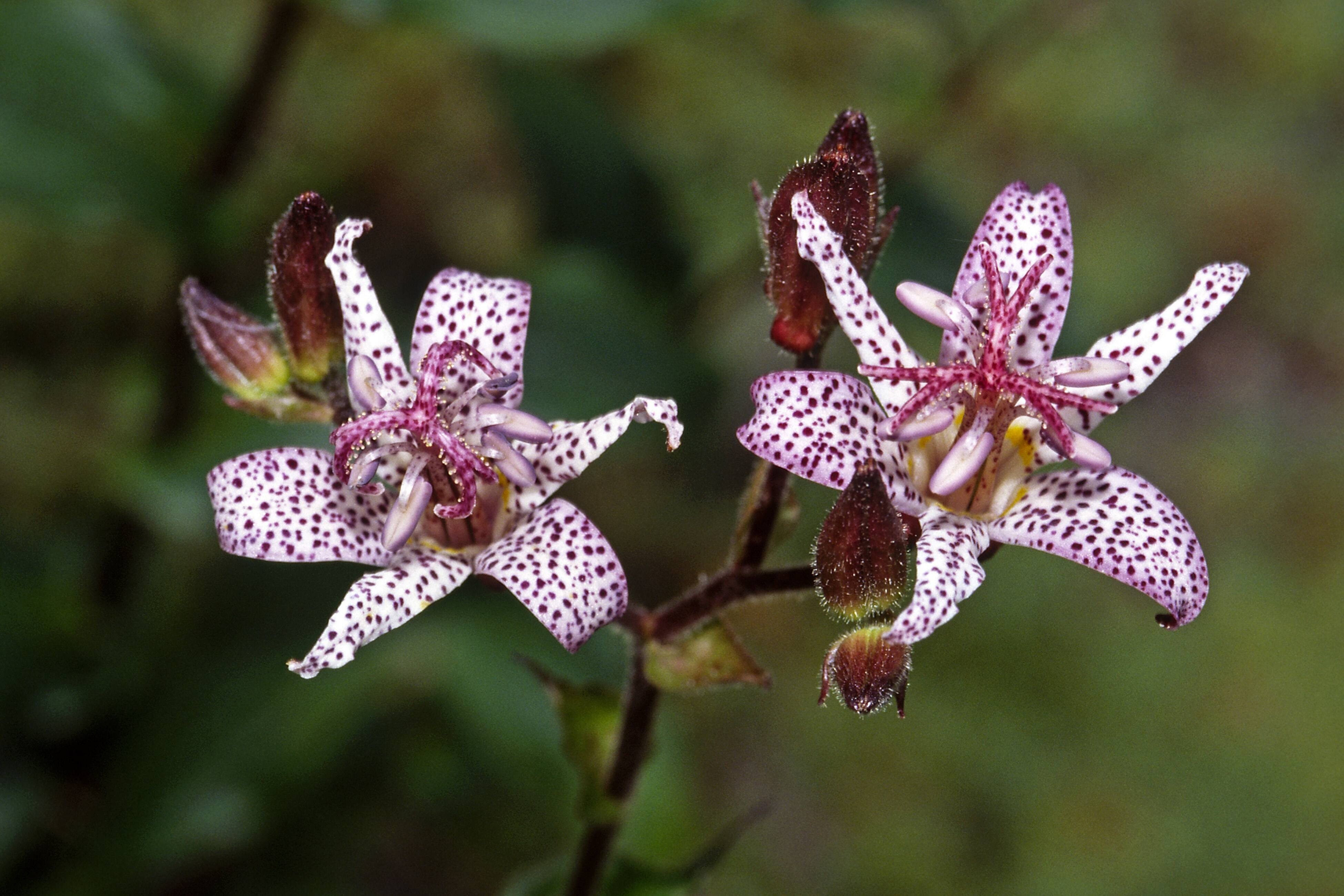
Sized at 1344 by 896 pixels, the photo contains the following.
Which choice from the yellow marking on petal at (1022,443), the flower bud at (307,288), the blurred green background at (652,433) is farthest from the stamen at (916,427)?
the blurred green background at (652,433)

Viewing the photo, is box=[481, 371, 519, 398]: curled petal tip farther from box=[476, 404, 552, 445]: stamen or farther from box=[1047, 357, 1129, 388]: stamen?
box=[1047, 357, 1129, 388]: stamen

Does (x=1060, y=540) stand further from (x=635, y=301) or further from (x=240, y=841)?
(x=240, y=841)

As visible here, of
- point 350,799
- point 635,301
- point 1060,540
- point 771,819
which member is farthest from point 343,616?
point 771,819

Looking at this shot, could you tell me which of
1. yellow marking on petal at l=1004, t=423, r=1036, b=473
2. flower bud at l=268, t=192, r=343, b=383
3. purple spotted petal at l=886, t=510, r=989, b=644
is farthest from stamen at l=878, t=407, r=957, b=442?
flower bud at l=268, t=192, r=343, b=383

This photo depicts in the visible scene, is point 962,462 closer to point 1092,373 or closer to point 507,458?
point 1092,373

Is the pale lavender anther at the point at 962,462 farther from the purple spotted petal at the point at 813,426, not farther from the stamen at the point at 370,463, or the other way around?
the stamen at the point at 370,463
